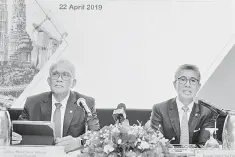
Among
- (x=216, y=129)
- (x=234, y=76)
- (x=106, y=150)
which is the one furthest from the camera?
(x=234, y=76)

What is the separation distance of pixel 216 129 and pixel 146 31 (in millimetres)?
1298

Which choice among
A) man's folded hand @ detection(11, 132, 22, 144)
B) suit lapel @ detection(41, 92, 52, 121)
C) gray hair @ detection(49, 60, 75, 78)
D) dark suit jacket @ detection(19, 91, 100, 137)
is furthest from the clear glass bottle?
gray hair @ detection(49, 60, 75, 78)

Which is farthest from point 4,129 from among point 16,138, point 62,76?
point 62,76

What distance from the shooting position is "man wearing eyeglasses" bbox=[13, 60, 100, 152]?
14.4ft

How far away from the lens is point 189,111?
4.45 meters

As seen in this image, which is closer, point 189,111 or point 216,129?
point 216,129

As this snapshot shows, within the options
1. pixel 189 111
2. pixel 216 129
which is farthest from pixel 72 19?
pixel 216 129

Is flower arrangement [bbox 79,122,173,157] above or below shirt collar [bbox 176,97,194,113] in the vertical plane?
below

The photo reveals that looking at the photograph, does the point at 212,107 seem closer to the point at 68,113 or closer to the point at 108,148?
the point at 68,113

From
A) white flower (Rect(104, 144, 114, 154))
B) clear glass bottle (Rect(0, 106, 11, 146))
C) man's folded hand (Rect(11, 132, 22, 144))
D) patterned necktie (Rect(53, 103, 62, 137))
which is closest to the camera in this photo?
white flower (Rect(104, 144, 114, 154))

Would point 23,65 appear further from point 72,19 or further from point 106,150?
point 106,150

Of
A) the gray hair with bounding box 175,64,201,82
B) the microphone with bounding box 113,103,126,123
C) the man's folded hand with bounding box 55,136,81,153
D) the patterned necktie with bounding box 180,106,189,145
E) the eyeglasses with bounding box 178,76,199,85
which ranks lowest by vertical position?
the man's folded hand with bounding box 55,136,81,153

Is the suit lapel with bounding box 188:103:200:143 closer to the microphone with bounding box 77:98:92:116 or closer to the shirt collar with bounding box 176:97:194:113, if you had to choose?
the shirt collar with bounding box 176:97:194:113

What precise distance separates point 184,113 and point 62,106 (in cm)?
136
